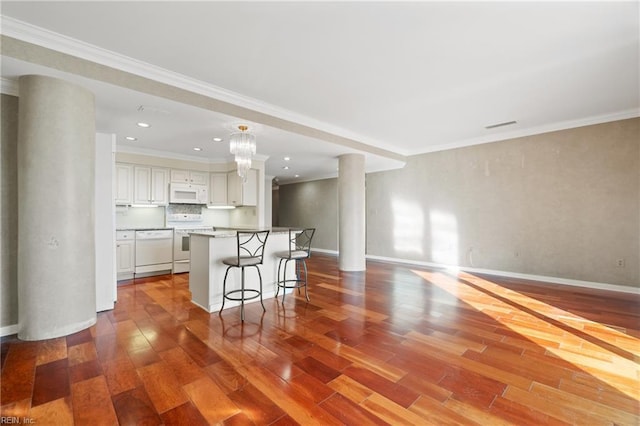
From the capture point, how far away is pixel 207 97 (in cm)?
342

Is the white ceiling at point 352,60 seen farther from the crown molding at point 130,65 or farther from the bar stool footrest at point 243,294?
the bar stool footrest at point 243,294

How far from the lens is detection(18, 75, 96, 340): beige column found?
2570 millimetres

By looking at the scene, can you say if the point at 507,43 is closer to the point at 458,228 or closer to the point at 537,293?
the point at 537,293

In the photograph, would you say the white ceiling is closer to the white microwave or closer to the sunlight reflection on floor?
the white microwave

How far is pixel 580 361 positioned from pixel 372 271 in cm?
374

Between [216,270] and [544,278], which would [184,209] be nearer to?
[216,270]

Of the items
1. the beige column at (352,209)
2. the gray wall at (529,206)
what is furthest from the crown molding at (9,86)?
the gray wall at (529,206)

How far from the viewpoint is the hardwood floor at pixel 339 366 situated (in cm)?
168

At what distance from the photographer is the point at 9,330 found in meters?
2.73

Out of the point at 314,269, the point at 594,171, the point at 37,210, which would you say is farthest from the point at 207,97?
the point at 594,171

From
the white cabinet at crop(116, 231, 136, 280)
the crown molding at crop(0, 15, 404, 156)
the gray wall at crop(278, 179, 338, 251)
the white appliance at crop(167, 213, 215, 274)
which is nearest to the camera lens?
the crown molding at crop(0, 15, 404, 156)

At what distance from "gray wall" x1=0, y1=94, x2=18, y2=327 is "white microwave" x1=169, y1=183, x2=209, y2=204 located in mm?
3050

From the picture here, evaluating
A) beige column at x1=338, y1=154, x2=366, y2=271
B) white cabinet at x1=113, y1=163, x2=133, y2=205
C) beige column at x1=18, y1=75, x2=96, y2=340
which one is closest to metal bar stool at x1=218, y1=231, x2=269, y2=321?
beige column at x1=18, y1=75, x2=96, y2=340

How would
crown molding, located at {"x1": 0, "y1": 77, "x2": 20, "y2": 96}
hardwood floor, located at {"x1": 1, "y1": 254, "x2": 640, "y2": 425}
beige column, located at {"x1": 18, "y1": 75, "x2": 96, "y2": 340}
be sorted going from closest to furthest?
hardwood floor, located at {"x1": 1, "y1": 254, "x2": 640, "y2": 425} < beige column, located at {"x1": 18, "y1": 75, "x2": 96, "y2": 340} < crown molding, located at {"x1": 0, "y1": 77, "x2": 20, "y2": 96}
